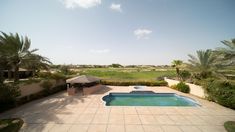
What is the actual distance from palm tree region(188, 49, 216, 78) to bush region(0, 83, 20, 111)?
18498 millimetres

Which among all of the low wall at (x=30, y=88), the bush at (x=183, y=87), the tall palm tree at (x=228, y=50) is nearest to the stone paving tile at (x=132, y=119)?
the tall palm tree at (x=228, y=50)

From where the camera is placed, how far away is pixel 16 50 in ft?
57.5

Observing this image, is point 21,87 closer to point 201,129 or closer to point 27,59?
point 27,59

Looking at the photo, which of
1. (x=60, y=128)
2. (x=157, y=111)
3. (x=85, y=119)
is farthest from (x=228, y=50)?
(x=60, y=128)

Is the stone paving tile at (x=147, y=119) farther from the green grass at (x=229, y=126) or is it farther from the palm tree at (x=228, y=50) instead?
the palm tree at (x=228, y=50)

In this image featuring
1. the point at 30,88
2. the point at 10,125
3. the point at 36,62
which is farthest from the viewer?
the point at 36,62

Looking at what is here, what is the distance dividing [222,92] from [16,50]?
21045 millimetres

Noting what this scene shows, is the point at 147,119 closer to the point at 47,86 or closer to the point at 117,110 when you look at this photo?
the point at 117,110

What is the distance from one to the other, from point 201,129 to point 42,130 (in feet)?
26.9

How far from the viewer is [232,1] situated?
1205 cm

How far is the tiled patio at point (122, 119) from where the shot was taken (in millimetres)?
8102

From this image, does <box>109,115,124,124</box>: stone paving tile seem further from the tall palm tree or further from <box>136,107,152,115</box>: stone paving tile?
the tall palm tree

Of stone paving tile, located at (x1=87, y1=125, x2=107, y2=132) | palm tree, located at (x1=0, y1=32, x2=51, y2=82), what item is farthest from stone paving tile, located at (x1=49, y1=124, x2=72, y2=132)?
palm tree, located at (x1=0, y1=32, x2=51, y2=82)

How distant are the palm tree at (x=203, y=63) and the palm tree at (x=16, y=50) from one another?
741 inches
